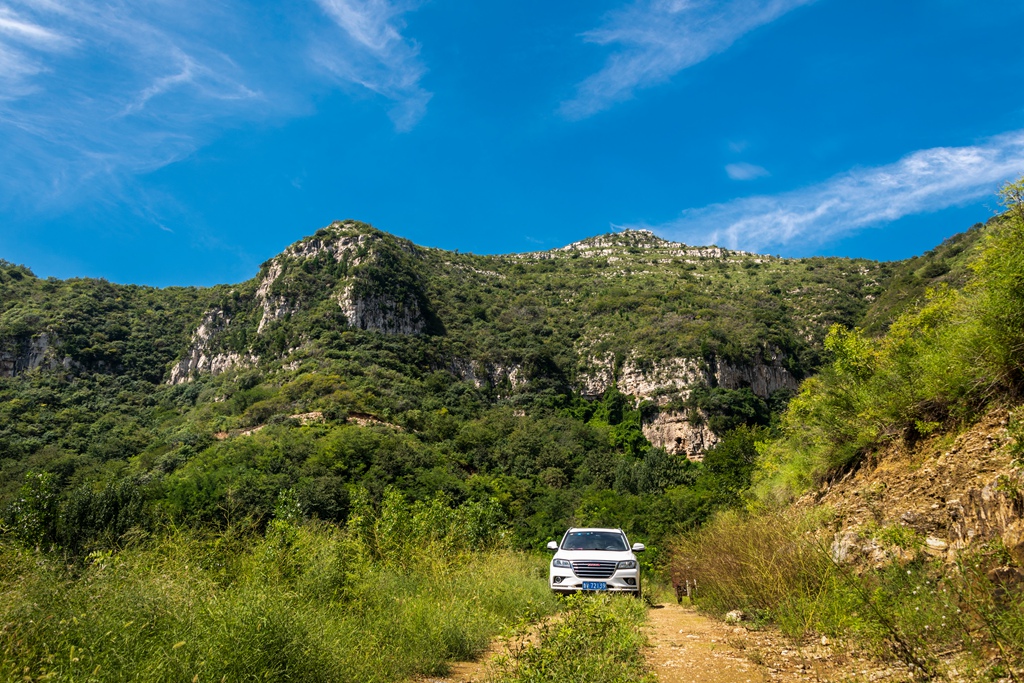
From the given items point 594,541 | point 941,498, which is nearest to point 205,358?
point 594,541

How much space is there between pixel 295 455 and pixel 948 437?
1832 inches

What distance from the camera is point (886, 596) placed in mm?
5254

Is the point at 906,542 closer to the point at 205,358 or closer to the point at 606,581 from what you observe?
the point at 606,581

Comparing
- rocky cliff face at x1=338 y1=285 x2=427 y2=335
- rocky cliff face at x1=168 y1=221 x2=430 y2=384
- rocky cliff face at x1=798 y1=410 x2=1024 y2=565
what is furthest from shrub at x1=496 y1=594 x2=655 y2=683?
rocky cliff face at x1=338 y1=285 x2=427 y2=335

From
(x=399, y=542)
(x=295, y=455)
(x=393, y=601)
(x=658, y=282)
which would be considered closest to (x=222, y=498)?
(x=295, y=455)

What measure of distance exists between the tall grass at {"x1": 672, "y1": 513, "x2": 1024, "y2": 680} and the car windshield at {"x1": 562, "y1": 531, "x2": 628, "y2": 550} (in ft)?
6.89

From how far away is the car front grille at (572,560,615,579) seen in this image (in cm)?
958

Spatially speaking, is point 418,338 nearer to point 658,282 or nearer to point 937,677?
point 658,282

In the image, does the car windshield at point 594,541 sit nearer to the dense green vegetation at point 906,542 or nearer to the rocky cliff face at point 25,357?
the dense green vegetation at point 906,542

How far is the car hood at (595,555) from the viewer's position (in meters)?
9.75

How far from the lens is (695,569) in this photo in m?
10.2

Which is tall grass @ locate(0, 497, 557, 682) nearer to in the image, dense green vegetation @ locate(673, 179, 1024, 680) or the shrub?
the shrub

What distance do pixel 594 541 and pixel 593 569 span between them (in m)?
1.34

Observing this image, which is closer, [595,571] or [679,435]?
[595,571]
